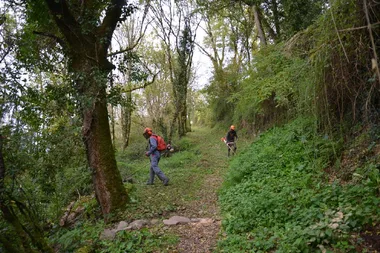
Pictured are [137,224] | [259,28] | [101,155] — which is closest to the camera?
→ [137,224]

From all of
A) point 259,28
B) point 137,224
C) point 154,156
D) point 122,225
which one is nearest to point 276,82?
point 154,156

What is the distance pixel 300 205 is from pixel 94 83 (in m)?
4.86

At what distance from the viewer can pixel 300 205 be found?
418cm

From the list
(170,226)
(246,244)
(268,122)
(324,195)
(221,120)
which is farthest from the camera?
(221,120)

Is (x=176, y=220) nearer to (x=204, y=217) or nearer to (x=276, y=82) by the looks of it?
(x=204, y=217)

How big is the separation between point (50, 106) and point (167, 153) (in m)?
10.3

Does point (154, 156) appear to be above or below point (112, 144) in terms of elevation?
below

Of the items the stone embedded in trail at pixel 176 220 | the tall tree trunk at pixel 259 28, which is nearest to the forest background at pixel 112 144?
the stone embedded in trail at pixel 176 220

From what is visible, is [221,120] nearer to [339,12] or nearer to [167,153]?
[167,153]

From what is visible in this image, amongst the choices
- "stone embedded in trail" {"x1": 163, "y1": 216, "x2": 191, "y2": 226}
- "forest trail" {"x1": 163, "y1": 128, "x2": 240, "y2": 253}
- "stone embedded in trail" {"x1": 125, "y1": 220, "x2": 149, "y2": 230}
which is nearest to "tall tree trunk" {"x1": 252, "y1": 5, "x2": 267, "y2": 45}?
"forest trail" {"x1": 163, "y1": 128, "x2": 240, "y2": 253}

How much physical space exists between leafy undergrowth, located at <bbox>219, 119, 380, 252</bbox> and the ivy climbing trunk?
2.77 m

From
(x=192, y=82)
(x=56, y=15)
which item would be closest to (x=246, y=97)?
(x=56, y=15)

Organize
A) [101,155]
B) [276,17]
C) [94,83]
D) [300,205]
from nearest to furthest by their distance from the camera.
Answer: [300,205], [94,83], [101,155], [276,17]

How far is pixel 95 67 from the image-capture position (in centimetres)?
591
